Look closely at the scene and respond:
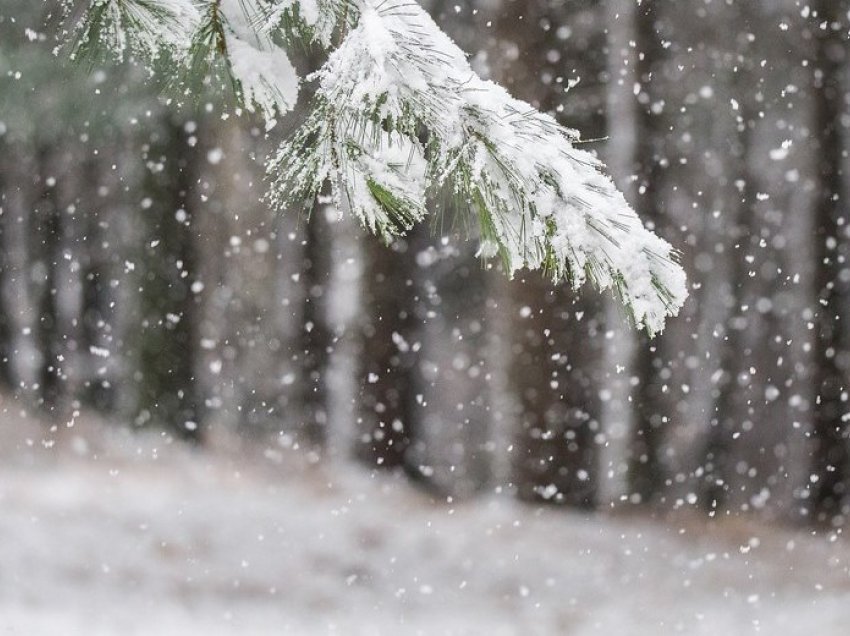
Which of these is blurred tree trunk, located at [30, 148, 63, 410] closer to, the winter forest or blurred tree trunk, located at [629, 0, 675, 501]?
the winter forest

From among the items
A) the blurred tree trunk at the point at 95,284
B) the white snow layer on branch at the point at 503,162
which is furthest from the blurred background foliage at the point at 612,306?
the white snow layer on branch at the point at 503,162

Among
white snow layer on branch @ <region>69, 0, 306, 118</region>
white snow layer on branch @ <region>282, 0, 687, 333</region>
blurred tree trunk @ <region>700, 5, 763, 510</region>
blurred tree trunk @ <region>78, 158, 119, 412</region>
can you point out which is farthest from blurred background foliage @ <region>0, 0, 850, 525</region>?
white snow layer on branch @ <region>282, 0, 687, 333</region>

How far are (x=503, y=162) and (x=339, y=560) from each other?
451 cm

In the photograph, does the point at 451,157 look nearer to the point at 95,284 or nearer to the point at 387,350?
the point at 387,350

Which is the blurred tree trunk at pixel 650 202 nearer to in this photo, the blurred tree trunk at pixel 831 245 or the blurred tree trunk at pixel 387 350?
the blurred tree trunk at pixel 831 245

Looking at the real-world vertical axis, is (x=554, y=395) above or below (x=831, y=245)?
below

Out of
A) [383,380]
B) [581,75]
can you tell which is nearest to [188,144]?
[383,380]

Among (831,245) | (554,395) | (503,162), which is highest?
(831,245)

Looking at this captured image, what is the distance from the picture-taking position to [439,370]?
6.41 metres

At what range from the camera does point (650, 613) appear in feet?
15.7

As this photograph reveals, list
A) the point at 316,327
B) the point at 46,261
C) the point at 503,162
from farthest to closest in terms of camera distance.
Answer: the point at 46,261 → the point at 316,327 → the point at 503,162

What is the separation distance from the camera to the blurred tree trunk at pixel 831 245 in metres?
6.11

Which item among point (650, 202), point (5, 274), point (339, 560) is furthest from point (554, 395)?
point (5, 274)

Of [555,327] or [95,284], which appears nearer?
[555,327]
